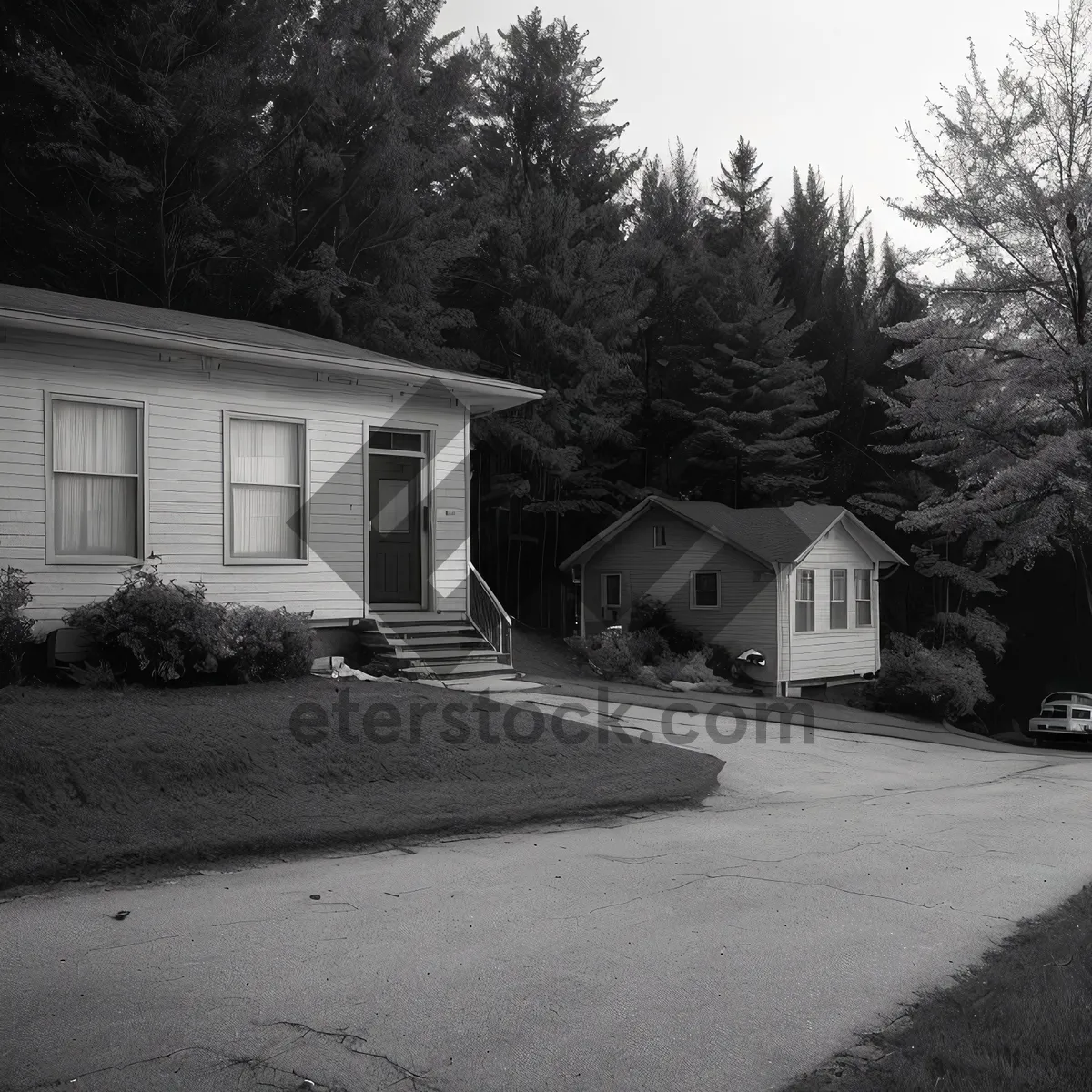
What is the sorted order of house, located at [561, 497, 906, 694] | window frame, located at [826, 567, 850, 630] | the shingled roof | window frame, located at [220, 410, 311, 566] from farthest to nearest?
window frame, located at [826, 567, 850, 630] < the shingled roof < house, located at [561, 497, 906, 694] < window frame, located at [220, 410, 311, 566]

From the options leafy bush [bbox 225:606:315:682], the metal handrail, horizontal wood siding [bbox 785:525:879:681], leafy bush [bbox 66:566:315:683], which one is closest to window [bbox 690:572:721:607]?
horizontal wood siding [bbox 785:525:879:681]

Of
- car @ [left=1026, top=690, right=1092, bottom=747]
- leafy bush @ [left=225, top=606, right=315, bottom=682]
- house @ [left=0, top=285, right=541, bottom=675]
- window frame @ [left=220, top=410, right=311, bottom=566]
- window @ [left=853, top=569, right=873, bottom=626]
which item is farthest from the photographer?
window @ [left=853, top=569, right=873, bottom=626]

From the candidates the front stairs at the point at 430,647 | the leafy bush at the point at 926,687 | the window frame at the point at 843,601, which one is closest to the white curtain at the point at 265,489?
the front stairs at the point at 430,647

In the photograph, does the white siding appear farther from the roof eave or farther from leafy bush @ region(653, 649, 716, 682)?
leafy bush @ region(653, 649, 716, 682)

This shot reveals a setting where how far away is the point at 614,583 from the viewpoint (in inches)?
1156

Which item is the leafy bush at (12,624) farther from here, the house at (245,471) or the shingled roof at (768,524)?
the shingled roof at (768,524)

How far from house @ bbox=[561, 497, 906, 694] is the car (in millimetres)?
4476

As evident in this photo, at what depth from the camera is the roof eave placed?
40.3ft

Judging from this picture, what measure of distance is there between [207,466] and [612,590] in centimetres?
1673

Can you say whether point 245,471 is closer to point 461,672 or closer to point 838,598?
point 461,672

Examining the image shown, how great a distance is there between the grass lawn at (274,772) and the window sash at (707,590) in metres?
15.8

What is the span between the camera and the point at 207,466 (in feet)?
45.8

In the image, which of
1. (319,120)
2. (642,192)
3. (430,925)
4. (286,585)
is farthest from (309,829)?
(642,192)

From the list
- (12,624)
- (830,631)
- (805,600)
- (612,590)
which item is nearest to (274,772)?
(12,624)
